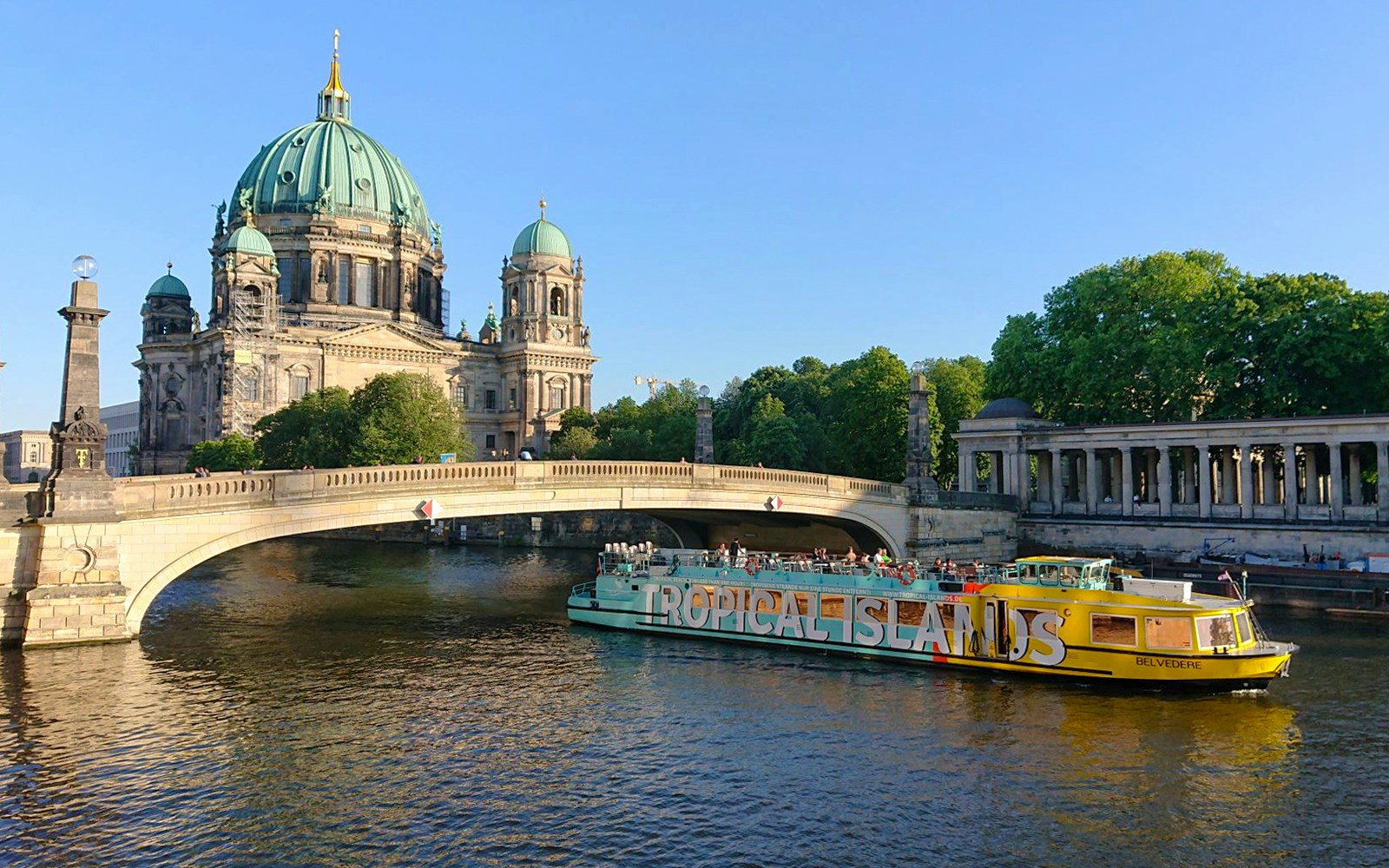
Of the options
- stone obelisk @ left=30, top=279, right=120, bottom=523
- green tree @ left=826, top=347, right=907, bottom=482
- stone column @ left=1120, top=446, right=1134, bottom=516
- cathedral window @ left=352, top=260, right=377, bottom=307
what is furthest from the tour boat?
cathedral window @ left=352, top=260, right=377, bottom=307

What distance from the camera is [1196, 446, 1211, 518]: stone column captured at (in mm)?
57531

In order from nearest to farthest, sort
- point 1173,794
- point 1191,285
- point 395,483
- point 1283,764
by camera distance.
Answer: point 1173,794, point 1283,764, point 395,483, point 1191,285

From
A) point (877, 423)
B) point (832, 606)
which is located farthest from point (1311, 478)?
point (832, 606)

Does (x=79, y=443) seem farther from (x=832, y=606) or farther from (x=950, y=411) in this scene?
(x=950, y=411)

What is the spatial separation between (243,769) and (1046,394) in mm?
57777

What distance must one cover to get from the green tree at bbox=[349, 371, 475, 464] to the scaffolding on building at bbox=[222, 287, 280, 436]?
3006 cm

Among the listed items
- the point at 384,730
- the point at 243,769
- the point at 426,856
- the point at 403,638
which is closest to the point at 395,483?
the point at 403,638

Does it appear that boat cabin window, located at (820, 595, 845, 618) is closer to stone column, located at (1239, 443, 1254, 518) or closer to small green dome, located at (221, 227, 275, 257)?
stone column, located at (1239, 443, 1254, 518)

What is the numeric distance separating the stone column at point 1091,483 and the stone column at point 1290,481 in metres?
9.88

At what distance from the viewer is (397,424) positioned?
7725 centimetres

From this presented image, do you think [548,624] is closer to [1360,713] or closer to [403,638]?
[403,638]

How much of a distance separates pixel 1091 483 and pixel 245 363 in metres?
79.2

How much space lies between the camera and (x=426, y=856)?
1906 centimetres

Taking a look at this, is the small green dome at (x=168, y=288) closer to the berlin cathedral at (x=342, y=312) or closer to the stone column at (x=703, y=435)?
the berlin cathedral at (x=342, y=312)
